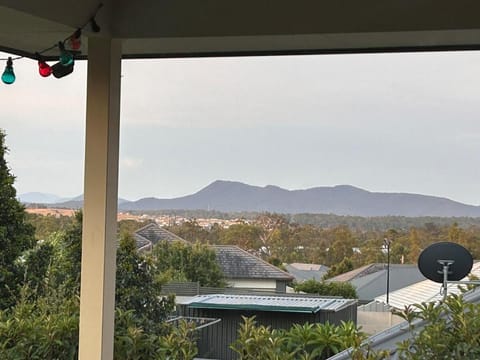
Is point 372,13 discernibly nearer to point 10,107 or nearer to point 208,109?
point 208,109

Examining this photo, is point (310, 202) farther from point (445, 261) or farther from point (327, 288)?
point (445, 261)

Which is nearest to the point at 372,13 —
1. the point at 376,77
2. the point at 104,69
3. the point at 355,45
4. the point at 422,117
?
the point at 355,45

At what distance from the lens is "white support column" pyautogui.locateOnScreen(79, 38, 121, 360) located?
2379mm

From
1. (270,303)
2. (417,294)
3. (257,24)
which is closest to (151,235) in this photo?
(270,303)

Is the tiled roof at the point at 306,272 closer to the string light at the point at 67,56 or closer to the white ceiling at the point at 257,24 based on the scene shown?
the white ceiling at the point at 257,24

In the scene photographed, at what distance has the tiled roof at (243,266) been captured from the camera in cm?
262

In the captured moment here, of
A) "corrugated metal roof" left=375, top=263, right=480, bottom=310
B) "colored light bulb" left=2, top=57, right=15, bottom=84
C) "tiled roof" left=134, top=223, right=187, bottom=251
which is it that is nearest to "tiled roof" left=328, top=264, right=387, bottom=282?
"corrugated metal roof" left=375, top=263, right=480, bottom=310

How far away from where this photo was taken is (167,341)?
8.63ft

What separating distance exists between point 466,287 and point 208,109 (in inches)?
53.8

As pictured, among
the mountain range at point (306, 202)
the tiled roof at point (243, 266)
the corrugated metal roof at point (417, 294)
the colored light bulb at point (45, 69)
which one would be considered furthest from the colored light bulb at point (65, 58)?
the corrugated metal roof at point (417, 294)

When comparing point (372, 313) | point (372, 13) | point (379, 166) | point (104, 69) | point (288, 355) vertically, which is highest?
point (372, 13)

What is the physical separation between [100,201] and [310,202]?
90 centimetres

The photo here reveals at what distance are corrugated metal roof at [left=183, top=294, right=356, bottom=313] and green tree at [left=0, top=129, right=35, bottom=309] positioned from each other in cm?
81

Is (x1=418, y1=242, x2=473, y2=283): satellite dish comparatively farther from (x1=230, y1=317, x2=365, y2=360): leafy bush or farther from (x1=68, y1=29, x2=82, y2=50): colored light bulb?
(x1=68, y1=29, x2=82, y2=50): colored light bulb
